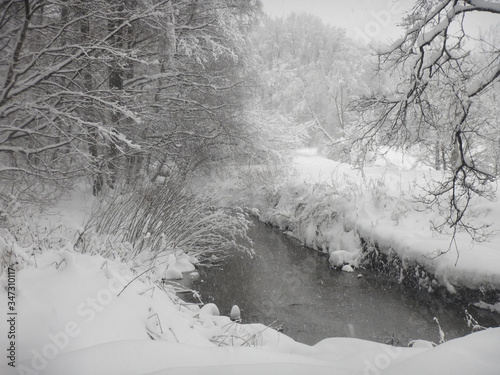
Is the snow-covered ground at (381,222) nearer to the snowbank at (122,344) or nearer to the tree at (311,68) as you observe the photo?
the snowbank at (122,344)

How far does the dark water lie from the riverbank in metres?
0.43

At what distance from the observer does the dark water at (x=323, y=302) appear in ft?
15.5

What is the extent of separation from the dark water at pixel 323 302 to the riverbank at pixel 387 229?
43 cm

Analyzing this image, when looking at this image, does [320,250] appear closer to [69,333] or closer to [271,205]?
[271,205]

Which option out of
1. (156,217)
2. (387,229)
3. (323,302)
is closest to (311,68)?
(387,229)

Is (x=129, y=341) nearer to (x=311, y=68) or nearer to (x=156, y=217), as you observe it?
(x=156, y=217)

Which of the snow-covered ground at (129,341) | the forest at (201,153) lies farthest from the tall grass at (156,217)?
the snow-covered ground at (129,341)

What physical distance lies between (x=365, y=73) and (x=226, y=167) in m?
17.0

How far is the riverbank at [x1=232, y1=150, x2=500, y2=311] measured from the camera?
5402 mm

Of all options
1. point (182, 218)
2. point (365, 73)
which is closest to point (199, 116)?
point (182, 218)

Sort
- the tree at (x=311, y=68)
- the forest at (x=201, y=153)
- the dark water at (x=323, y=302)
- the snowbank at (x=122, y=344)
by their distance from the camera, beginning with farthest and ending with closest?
the tree at (x=311, y=68), the dark water at (x=323, y=302), the forest at (x=201, y=153), the snowbank at (x=122, y=344)

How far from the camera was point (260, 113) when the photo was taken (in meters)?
10.5

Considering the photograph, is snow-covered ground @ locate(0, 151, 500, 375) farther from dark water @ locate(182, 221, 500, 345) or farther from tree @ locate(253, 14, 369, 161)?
tree @ locate(253, 14, 369, 161)

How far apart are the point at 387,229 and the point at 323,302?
2.90 m
